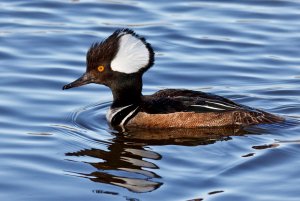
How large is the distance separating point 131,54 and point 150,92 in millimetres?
1681

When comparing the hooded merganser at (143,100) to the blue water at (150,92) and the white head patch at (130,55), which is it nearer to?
the white head patch at (130,55)

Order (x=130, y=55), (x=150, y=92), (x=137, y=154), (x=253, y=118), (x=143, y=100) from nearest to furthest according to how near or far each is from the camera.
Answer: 1. (x=137, y=154)
2. (x=253, y=118)
3. (x=130, y=55)
4. (x=143, y=100)
5. (x=150, y=92)

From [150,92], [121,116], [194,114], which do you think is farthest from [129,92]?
[150,92]

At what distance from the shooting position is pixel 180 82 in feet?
46.9

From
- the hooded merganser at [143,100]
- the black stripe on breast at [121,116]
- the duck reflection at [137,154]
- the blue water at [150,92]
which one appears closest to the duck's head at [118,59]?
the hooded merganser at [143,100]

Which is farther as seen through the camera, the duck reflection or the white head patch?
the white head patch

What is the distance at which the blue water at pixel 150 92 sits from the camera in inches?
383

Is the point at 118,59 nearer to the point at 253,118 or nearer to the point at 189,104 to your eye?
the point at 189,104

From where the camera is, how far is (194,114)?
478 inches

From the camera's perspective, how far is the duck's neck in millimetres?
12453

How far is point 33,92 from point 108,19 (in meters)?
4.77

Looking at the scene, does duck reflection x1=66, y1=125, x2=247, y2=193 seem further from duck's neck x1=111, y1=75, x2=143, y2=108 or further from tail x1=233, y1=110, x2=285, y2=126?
duck's neck x1=111, y1=75, x2=143, y2=108

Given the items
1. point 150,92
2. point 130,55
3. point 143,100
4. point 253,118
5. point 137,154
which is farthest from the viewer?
point 150,92

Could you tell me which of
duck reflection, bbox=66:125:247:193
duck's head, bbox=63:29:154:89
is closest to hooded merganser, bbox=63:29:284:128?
duck's head, bbox=63:29:154:89
